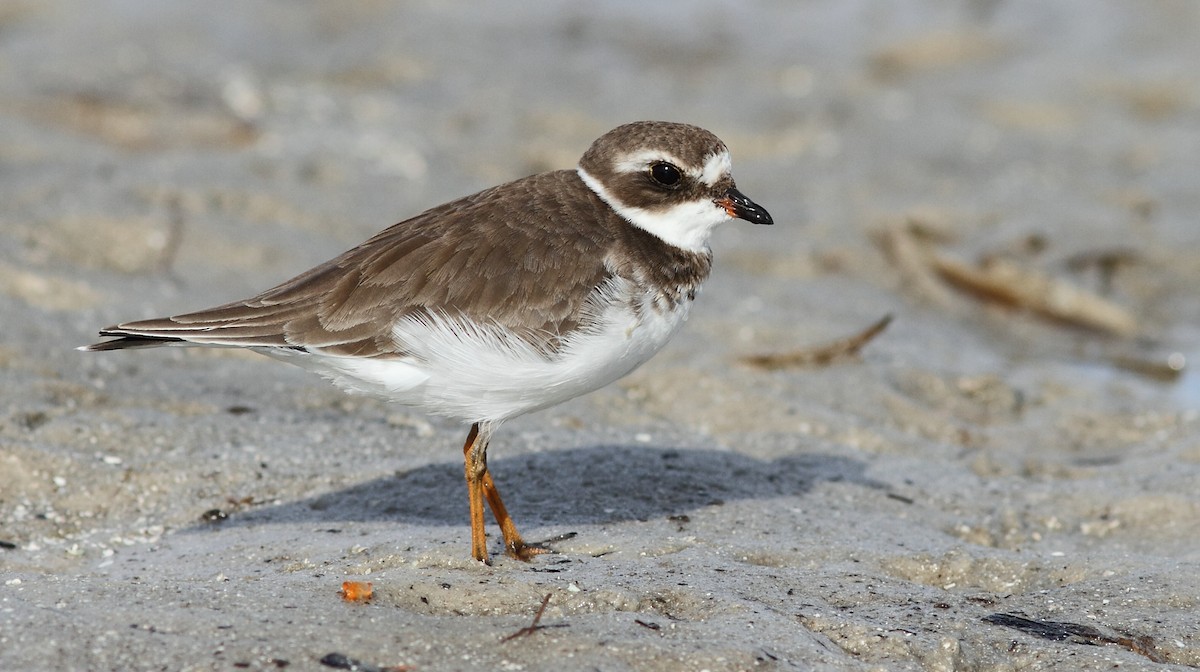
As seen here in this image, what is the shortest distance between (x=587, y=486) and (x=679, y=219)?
130 cm

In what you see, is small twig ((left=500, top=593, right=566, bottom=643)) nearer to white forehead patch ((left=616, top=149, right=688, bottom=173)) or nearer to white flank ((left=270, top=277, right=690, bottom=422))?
white flank ((left=270, top=277, right=690, bottom=422))

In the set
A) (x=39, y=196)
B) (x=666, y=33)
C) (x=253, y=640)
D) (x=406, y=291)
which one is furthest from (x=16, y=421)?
(x=666, y=33)

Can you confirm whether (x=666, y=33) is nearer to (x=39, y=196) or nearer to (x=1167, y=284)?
(x=1167, y=284)

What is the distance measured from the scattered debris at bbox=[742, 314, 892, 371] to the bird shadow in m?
1.06

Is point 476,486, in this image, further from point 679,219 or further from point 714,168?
point 714,168

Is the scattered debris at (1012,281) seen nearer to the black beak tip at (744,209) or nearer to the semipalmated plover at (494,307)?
the black beak tip at (744,209)

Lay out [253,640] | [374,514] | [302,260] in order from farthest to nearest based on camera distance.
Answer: [302,260]
[374,514]
[253,640]

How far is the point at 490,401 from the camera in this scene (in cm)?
516

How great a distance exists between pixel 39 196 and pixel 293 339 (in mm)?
4443

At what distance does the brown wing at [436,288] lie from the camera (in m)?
5.16

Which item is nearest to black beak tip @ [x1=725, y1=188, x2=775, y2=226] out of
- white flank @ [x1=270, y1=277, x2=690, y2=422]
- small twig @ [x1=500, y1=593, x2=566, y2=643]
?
white flank @ [x1=270, y1=277, x2=690, y2=422]

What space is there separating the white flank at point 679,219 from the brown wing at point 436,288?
0.14 metres

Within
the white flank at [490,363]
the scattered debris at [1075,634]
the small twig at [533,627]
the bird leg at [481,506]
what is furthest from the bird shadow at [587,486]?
the scattered debris at [1075,634]

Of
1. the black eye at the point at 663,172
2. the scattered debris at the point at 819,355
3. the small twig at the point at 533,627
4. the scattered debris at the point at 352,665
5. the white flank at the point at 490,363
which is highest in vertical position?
the black eye at the point at 663,172
